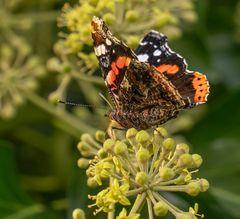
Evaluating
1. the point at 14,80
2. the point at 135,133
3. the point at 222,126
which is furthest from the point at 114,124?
the point at 222,126

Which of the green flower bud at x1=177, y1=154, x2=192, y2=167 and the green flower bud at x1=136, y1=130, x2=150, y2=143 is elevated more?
the green flower bud at x1=136, y1=130, x2=150, y2=143

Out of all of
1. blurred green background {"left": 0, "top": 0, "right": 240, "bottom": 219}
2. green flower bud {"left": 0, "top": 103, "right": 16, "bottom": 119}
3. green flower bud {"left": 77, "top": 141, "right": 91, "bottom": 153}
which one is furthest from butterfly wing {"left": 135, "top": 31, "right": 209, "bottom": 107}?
green flower bud {"left": 0, "top": 103, "right": 16, "bottom": 119}

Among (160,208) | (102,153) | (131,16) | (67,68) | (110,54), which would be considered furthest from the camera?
(67,68)

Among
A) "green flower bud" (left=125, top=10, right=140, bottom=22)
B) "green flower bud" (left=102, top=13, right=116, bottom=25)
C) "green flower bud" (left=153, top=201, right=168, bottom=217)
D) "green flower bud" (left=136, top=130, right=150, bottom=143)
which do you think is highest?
"green flower bud" (left=125, top=10, right=140, bottom=22)

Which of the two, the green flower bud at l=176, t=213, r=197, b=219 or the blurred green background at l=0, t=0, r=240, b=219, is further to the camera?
the blurred green background at l=0, t=0, r=240, b=219

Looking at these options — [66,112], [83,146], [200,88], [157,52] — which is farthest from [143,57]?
[66,112]

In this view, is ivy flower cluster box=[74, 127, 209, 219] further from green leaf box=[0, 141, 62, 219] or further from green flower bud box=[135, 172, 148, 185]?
green leaf box=[0, 141, 62, 219]

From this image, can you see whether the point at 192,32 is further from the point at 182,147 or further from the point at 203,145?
the point at 182,147

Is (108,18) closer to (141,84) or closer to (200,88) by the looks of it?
(141,84)
